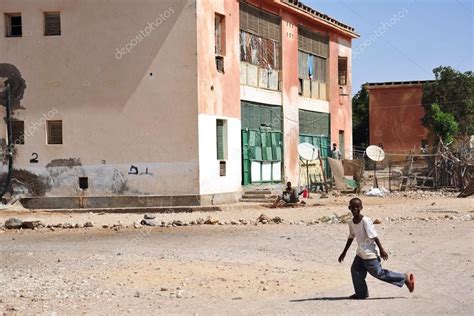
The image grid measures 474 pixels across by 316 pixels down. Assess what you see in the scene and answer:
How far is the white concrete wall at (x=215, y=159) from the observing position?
82.1ft

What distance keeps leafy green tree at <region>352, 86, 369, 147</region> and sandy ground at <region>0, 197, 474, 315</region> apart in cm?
4584

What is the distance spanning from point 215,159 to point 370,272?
667 inches

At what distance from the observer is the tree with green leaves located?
5678cm

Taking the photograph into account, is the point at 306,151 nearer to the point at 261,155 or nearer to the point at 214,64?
the point at 261,155

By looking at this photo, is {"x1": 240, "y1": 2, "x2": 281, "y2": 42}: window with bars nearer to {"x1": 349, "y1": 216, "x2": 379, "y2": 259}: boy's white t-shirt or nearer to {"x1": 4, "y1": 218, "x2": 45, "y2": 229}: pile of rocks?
{"x1": 4, "y1": 218, "x2": 45, "y2": 229}: pile of rocks

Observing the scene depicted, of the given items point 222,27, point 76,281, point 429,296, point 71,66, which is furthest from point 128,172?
point 429,296

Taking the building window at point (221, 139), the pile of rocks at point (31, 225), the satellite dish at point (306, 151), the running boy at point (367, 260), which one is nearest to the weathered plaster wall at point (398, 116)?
the satellite dish at point (306, 151)

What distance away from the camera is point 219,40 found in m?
26.9

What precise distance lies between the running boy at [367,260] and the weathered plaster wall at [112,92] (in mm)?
15515

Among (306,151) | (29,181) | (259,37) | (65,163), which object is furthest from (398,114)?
(29,181)

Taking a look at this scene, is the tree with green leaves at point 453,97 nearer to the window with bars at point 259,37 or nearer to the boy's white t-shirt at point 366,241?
the window with bars at point 259,37

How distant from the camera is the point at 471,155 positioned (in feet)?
112

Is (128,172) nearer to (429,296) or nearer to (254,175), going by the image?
(254,175)

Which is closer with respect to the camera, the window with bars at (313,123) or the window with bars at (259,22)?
the window with bars at (259,22)
